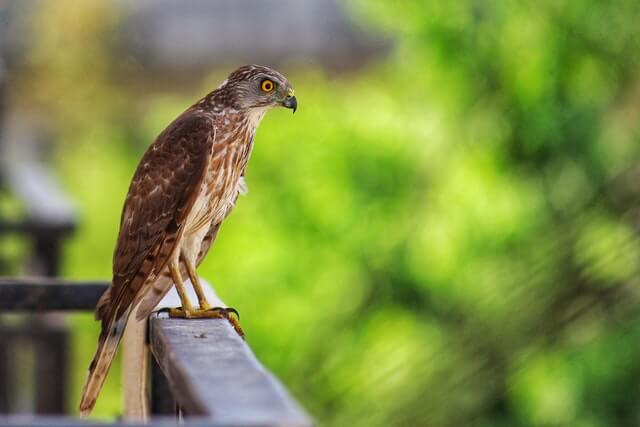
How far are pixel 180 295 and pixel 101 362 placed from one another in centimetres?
24

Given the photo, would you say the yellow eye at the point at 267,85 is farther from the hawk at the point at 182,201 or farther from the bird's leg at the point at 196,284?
the bird's leg at the point at 196,284

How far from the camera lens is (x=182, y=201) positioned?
9.52ft

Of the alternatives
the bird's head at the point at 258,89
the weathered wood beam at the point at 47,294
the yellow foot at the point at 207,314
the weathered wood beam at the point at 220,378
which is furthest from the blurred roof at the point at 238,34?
the weathered wood beam at the point at 220,378

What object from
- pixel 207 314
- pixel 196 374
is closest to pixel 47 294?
pixel 207 314

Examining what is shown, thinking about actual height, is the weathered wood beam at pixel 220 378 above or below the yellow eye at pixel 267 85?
below

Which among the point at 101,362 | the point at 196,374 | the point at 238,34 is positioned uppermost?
the point at 196,374

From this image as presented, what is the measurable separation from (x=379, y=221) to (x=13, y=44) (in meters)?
9.72

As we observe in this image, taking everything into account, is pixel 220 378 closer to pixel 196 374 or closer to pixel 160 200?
pixel 196 374

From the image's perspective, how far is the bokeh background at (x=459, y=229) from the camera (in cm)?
841

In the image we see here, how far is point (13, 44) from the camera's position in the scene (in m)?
17.3

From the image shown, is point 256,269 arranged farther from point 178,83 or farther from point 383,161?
point 178,83

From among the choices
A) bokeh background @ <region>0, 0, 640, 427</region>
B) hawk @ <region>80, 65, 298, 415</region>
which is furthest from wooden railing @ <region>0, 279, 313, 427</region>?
bokeh background @ <region>0, 0, 640, 427</region>

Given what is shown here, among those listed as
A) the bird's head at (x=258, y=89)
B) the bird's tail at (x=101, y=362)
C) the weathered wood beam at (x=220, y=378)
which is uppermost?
the bird's head at (x=258, y=89)

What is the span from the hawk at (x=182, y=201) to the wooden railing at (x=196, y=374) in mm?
100
